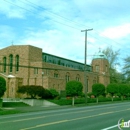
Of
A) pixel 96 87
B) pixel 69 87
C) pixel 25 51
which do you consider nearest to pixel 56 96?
pixel 69 87

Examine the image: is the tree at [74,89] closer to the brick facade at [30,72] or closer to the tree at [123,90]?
the brick facade at [30,72]

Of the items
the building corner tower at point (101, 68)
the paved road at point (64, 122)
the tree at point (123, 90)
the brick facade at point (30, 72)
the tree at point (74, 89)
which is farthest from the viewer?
the building corner tower at point (101, 68)

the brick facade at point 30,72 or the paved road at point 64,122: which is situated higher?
the brick facade at point 30,72

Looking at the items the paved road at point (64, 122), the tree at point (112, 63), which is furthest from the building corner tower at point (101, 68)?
the paved road at point (64, 122)

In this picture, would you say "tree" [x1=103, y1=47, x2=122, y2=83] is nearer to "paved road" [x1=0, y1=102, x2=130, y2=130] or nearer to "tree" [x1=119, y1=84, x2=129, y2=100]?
"tree" [x1=119, y1=84, x2=129, y2=100]

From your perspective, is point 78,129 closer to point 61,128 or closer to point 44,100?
point 61,128

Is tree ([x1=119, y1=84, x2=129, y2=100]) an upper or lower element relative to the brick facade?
lower

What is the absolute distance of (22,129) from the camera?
11648mm

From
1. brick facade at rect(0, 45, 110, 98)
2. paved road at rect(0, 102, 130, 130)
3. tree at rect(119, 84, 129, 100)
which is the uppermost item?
brick facade at rect(0, 45, 110, 98)

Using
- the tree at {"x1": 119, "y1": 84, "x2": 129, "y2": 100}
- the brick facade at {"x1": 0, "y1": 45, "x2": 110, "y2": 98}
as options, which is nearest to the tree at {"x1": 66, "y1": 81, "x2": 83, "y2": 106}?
the brick facade at {"x1": 0, "y1": 45, "x2": 110, "y2": 98}

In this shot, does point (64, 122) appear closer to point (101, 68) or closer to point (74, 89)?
point (74, 89)

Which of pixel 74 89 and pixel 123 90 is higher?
pixel 74 89

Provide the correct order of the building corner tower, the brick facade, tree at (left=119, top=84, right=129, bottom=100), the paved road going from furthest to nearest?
1. the building corner tower
2. tree at (left=119, top=84, right=129, bottom=100)
3. the brick facade
4. the paved road

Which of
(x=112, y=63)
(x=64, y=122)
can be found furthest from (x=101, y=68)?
(x=64, y=122)
